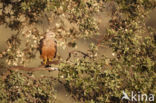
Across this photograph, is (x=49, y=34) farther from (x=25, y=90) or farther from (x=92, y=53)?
(x=25, y=90)

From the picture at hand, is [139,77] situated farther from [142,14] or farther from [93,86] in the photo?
[142,14]

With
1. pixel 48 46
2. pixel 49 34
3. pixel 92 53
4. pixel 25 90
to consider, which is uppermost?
pixel 49 34

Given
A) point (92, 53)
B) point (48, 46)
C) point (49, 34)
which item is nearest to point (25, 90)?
point (48, 46)

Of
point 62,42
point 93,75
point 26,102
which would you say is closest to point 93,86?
point 93,75

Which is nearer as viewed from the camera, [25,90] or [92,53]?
[92,53]

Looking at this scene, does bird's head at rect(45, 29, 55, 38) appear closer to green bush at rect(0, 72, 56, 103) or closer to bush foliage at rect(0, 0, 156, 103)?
bush foliage at rect(0, 0, 156, 103)

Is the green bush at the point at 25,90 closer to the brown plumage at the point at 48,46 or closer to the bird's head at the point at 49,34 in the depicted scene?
the brown plumage at the point at 48,46

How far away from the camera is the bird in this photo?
5.77m

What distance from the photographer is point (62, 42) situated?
5.79 metres

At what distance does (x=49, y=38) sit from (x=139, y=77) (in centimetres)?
217

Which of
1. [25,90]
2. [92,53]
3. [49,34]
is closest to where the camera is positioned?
[92,53]

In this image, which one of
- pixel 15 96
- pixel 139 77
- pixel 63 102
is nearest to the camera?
pixel 139 77

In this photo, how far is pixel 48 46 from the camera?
5.78m

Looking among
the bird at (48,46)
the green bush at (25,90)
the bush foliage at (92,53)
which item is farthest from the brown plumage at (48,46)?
the green bush at (25,90)
